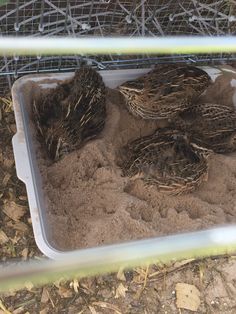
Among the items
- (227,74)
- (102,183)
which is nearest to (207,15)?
(227,74)

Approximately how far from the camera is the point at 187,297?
3158 mm

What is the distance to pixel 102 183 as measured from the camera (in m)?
3.16

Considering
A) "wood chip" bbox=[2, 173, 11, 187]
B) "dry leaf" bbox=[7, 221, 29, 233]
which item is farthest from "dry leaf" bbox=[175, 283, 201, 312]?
"wood chip" bbox=[2, 173, 11, 187]

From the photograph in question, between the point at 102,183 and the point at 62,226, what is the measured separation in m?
0.37

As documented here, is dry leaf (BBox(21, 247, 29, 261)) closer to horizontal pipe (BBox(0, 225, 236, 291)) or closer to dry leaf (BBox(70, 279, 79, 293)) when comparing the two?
dry leaf (BBox(70, 279, 79, 293))

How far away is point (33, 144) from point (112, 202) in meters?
0.60

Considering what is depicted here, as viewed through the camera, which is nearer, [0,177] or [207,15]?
[0,177]

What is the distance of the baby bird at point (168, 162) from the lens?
312 centimetres

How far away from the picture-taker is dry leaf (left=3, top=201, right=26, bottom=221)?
3266 millimetres

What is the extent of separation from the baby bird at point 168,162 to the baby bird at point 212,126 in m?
0.17

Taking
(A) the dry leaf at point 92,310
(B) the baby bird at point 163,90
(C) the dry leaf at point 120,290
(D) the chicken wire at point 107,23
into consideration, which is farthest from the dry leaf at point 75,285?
(D) the chicken wire at point 107,23

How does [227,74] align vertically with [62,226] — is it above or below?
above

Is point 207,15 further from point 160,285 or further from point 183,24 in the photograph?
point 160,285

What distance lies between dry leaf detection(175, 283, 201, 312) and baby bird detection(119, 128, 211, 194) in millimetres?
576
